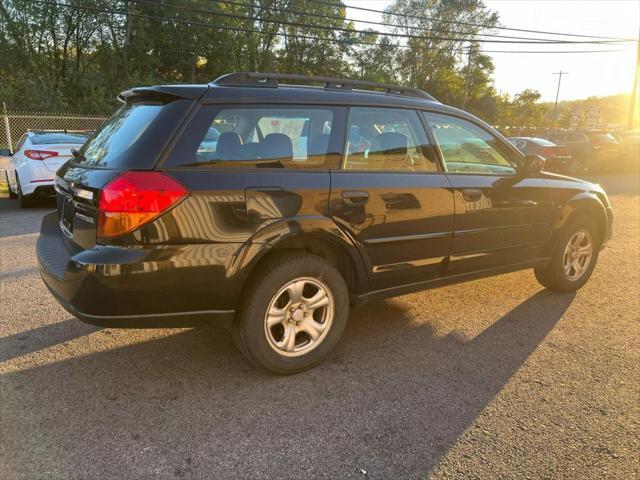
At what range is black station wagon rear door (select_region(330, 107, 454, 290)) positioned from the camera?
309 centimetres

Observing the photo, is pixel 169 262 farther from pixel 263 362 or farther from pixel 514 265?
pixel 514 265

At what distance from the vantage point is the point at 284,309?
9.69ft

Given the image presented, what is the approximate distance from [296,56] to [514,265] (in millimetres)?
37801

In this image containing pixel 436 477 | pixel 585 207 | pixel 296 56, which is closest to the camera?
pixel 436 477

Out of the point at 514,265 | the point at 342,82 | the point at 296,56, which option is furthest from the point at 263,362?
the point at 296,56

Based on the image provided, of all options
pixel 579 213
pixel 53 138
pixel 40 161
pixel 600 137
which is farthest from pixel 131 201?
pixel 600 137

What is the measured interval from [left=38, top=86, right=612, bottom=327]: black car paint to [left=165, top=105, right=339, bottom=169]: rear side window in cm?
5

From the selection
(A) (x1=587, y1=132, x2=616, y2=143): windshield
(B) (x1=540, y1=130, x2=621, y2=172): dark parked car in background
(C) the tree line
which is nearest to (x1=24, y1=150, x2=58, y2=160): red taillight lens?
(C) the tree line

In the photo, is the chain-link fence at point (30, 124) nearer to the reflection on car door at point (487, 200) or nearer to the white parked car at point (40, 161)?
the white parked car at point (40, 161)

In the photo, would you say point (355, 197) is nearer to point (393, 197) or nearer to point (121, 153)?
point (393, 197)

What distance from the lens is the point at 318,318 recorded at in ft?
10.3

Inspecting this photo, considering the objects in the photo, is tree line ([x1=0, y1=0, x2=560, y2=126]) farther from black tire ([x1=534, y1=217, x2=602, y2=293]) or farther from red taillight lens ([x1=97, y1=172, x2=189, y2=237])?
red taillight lens ([x1=97, y1=172, x2=189, y2=237])

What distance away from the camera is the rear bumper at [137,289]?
246 cm

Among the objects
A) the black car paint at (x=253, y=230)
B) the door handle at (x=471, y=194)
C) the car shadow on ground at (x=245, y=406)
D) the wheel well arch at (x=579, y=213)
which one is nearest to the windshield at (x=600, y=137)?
the wheel well arch at (x=579, y=213)
